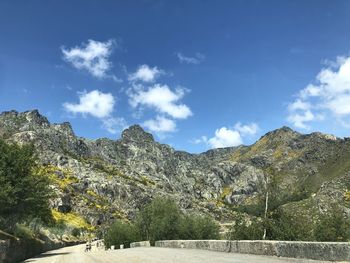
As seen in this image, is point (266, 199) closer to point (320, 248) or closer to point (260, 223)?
point (260, 223)

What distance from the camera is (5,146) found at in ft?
181

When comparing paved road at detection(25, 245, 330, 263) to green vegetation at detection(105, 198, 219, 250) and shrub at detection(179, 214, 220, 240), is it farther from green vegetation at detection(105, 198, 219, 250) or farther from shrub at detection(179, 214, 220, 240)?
shrub at detection(179, 214, 220, 240)

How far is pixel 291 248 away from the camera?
1655 cm

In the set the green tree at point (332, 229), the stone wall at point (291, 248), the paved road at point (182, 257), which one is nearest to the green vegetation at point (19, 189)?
the paved road at point (182, 257)

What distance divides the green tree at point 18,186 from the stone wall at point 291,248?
30532 millimetres

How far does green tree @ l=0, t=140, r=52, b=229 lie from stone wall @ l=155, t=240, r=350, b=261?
1202 inches

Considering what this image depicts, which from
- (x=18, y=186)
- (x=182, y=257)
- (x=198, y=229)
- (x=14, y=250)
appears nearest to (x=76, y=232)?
(x=198, y=229)

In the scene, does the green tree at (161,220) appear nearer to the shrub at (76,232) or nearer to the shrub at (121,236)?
the shrub at (121,236)

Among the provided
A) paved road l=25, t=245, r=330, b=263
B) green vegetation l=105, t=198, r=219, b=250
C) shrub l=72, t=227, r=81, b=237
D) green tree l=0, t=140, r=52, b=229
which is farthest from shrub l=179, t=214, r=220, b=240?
shrub l=72, t=227, r=81, b=237

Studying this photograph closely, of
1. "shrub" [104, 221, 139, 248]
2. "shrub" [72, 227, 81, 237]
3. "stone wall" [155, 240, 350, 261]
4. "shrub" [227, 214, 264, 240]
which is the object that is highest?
"shrub" [72, 227, 81, 237]

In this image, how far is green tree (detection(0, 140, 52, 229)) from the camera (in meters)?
48.5

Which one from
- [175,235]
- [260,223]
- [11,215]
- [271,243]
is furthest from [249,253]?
[175,235]

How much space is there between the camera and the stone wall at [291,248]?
1371 cm

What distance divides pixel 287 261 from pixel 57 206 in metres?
192
